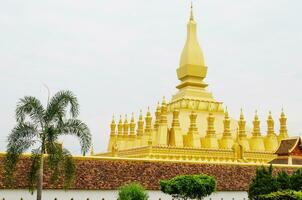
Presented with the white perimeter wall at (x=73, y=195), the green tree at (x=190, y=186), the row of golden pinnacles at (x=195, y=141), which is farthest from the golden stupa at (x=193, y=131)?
the green tree at (x=190, y=186)

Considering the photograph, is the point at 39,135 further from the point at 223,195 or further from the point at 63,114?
the point at 223,195

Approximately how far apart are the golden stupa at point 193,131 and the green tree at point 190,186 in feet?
28.3

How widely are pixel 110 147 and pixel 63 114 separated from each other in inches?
784

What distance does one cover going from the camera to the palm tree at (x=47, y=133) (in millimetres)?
15398

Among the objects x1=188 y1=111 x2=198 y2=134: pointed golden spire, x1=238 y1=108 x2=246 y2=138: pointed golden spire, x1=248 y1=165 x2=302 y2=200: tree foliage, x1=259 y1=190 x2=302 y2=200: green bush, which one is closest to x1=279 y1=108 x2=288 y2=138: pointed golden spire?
x1=238 y1=108 x2=246 y2=138: pointed golden spire

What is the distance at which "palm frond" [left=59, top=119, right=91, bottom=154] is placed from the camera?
51.5 feet

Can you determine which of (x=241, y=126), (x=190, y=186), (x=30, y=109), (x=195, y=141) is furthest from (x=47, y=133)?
(x=241, y=126)

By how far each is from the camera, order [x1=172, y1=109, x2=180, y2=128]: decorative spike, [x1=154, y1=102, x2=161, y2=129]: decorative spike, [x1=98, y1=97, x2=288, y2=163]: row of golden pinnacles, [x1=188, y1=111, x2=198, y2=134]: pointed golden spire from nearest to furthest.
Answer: [x1=98, y1=97, x2=288, y2=163]: row of golden pinnacles → [x1=188, y1=111, x2=198, y2=134]: pointed golden spire → [x1=172, y1=109, x2=180, y2=128]: decorative spike → [x1=154, y1=102, x2=161, y2=129]: decorative spike

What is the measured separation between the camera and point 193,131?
30719mm

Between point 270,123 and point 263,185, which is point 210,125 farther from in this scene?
point 263,185

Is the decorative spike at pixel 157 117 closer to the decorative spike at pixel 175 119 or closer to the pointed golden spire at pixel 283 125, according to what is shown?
the decorative spike at pixel 175 119

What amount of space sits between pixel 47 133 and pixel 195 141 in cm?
1589

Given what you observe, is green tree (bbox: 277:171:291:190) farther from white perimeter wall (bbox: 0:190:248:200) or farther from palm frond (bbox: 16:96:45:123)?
palm frond (bbox: 16:96:45:123)

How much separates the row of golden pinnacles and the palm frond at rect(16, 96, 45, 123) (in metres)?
12.6
